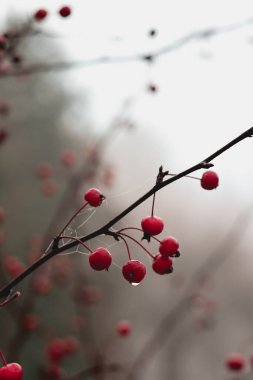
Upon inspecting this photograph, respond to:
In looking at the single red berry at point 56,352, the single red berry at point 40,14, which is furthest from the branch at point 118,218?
the single red berry at point 56,352

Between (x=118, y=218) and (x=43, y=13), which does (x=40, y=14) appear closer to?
(x=43, y=13)

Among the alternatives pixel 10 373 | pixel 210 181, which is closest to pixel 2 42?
pixel 210 181

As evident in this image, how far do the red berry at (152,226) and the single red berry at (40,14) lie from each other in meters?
1.61

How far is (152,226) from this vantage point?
1162mm

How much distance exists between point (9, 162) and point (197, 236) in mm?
11766

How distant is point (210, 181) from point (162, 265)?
0.27 m

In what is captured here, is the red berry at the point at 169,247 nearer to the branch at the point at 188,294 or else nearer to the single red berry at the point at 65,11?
the single red berry at the point at 65,11

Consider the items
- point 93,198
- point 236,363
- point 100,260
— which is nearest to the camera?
point 100,260

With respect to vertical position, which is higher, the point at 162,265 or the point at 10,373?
the point at 162,265

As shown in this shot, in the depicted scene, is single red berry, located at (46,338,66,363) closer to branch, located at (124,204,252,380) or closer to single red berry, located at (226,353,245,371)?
branch, located at (124,204,252,380)

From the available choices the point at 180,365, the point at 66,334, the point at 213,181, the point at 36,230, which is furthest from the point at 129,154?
the point at 213,181

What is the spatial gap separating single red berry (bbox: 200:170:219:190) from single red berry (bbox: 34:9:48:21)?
1.58 m

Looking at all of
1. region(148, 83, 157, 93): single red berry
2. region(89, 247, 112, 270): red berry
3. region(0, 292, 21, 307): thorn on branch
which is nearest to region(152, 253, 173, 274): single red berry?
region(89, 247, 112, 270): red berry

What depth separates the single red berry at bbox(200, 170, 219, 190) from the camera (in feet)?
3.92
